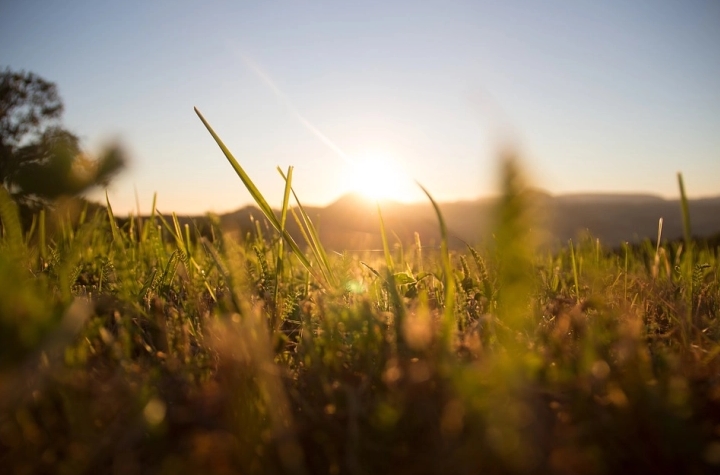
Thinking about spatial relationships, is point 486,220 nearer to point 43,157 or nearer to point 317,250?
point 317,250

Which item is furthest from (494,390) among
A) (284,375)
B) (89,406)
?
(89,406)

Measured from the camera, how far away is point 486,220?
2.38ft

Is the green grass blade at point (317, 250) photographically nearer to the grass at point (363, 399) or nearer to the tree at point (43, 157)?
the grass at point (363, 399)

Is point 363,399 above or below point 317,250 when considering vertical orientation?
below

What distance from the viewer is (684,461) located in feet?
2.29

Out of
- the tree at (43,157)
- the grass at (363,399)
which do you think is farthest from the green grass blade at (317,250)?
the tree at (43,157)

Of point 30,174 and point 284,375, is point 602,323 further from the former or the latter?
point 30,174

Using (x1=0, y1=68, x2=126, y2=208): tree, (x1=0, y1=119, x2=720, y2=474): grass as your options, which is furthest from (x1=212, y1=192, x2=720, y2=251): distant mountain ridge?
(x1=0, y1=68, x2=126, y2=208): tree

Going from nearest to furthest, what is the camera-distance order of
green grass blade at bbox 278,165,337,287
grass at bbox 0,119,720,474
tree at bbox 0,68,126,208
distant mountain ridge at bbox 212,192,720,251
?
grass at bbox 0,119,720,474 → green grass blade at bbox 278,165,337,287 → distant mountain ridge at bbox 212,192,720,251 → tree at bbox 0,68,126,208

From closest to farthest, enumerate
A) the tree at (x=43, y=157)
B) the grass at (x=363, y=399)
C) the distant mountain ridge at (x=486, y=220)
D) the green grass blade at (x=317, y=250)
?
1. the grass at (x=363, y=399)
2. the green grass blade at (x=317, y=250)
3. the distant mountain ridge at (x=486, y=220)
4. the tree at (x=43, y=157)

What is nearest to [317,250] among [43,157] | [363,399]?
[363,399]

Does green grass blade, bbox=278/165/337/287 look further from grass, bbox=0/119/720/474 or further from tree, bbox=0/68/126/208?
tree, bbox=0/68/126/208

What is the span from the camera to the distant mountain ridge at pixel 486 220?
110 inches

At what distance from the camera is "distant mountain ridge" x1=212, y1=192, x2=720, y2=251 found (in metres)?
2.80
